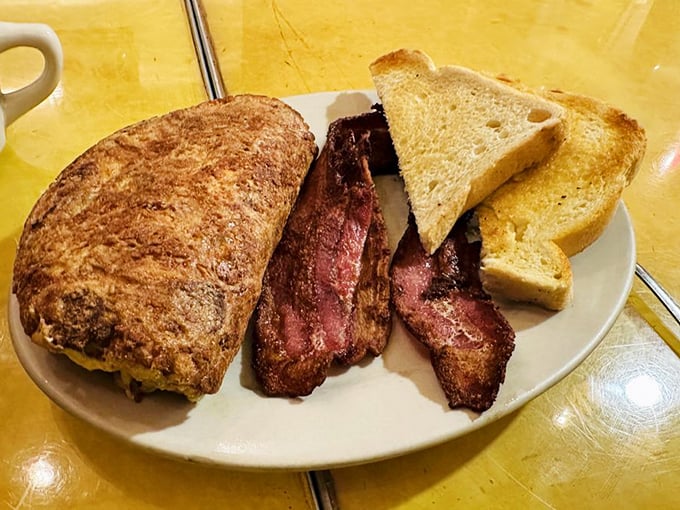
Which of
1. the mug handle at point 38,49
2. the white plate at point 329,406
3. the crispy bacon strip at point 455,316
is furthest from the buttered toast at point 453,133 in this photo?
the mug handle at point 38,49

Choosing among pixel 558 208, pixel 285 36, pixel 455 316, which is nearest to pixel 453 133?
pixel 558 208

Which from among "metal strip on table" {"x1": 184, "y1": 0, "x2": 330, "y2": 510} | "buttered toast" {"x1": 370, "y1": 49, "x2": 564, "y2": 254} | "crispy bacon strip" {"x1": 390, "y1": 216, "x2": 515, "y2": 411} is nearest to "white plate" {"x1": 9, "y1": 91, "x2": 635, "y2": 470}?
"crispy bacon strip" {"x1": 390, "y1": 216, "x2": 515, "y2": 411}

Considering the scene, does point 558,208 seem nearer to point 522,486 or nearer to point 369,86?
point 522,486

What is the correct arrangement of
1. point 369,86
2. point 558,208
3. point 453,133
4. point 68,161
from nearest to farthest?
point 558,208 < point 453,133 < point 68,161 < point 369,86

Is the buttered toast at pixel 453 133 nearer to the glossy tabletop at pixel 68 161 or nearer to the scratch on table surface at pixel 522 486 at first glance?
the scratch on table surface at pixel 522 486

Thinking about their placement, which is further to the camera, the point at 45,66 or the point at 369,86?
the point at 369,86

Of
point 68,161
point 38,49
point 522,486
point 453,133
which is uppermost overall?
point 38,49
